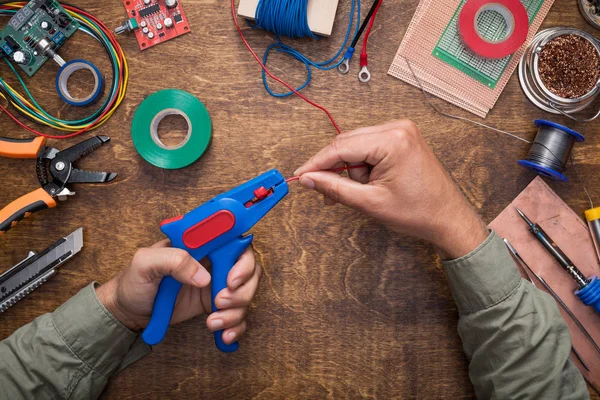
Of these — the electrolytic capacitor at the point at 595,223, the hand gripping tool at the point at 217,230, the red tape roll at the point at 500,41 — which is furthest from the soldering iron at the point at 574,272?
the hand gripping tool at the point at 217,230

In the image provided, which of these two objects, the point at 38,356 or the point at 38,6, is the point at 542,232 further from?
the point at 38,6

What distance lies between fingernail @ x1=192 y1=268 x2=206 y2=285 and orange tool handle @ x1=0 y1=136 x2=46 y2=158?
762 mm

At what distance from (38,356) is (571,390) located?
1508 millimetres

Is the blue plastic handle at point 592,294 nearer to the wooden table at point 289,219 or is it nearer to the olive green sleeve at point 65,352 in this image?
the wooden table at point 289,219

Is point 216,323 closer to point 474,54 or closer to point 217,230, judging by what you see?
point 217,230

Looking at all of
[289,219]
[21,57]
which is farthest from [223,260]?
[21,57]

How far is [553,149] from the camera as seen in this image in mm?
1397

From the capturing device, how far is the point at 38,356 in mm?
1264

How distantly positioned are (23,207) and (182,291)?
1.95ft

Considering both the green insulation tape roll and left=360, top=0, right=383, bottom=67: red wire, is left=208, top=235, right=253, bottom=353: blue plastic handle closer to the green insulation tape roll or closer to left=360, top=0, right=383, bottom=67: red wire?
the green insulation tape roll

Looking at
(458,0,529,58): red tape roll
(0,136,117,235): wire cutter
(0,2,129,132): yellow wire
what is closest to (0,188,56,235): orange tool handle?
(0,136,117,235): wire cutter

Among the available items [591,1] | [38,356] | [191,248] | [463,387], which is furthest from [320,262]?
[591,1]

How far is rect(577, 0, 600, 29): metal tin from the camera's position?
147 cm

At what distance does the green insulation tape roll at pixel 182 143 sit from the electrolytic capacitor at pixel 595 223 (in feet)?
4.23
